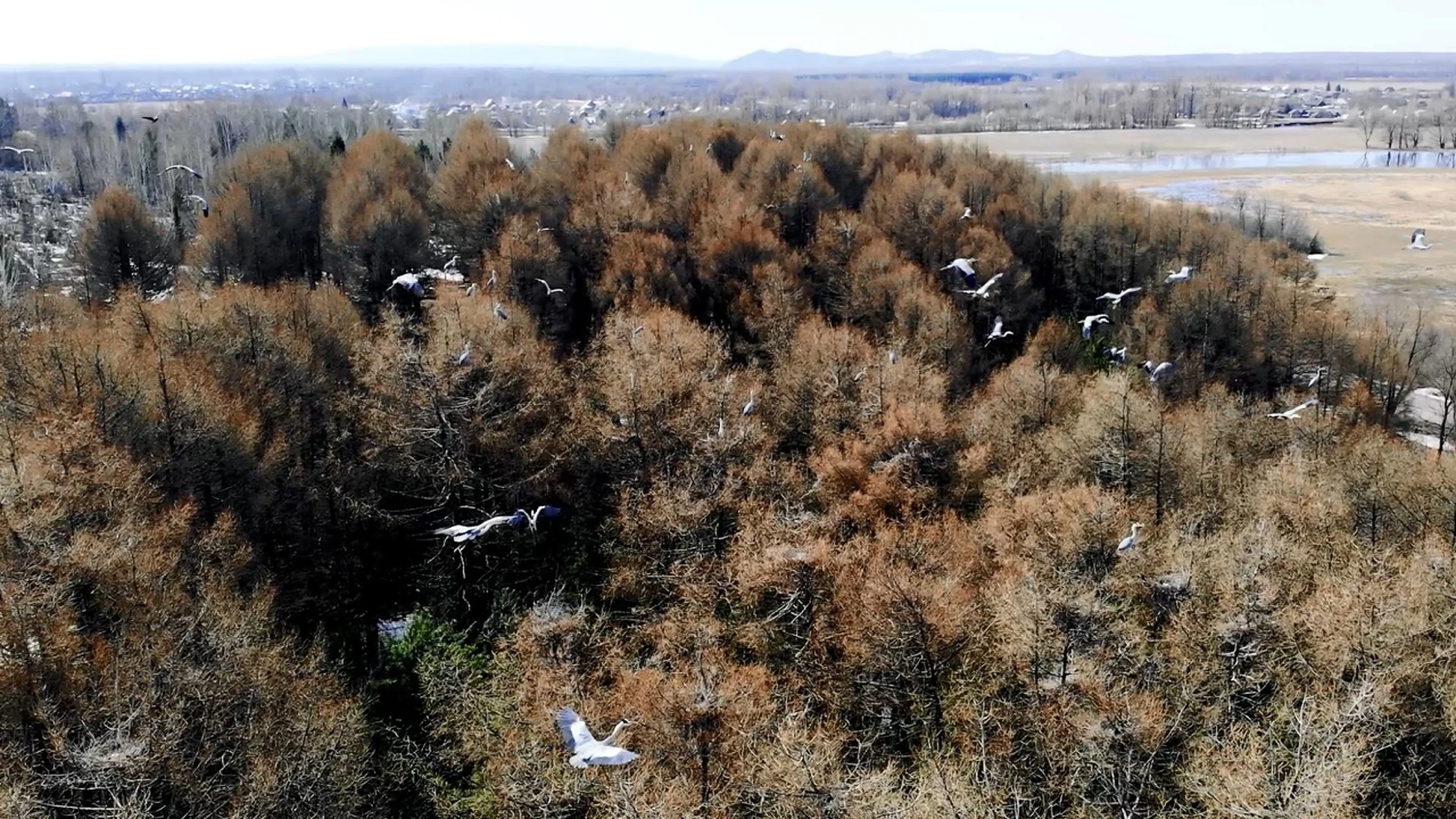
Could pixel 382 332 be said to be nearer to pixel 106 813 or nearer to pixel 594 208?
pixel 594 208

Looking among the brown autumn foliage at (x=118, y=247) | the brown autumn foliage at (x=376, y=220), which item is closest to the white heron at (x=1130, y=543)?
the brown autumn foliage at (x=376, y=220)

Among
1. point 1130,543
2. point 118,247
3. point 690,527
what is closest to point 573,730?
point 690,527

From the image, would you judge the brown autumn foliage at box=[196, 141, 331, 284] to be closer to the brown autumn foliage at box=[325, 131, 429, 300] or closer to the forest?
the forest

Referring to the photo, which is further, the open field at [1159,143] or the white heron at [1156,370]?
the open field at [1159,143]

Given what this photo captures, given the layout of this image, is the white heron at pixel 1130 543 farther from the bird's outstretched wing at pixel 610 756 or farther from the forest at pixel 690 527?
the bird's outstretched wing at pixel 610 756

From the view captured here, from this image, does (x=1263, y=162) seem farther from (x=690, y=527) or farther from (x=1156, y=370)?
(x=690, y=527)

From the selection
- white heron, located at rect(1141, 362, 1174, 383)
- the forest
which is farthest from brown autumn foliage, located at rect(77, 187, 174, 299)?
white heron, located at rect(1141, 362, 1174, 383)

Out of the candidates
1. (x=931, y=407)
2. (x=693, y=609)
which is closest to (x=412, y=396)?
(x=693, y=609)

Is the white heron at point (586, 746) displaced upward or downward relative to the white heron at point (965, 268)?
downward

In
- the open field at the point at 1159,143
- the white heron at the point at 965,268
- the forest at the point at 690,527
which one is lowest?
the forest at the point at 690,527
